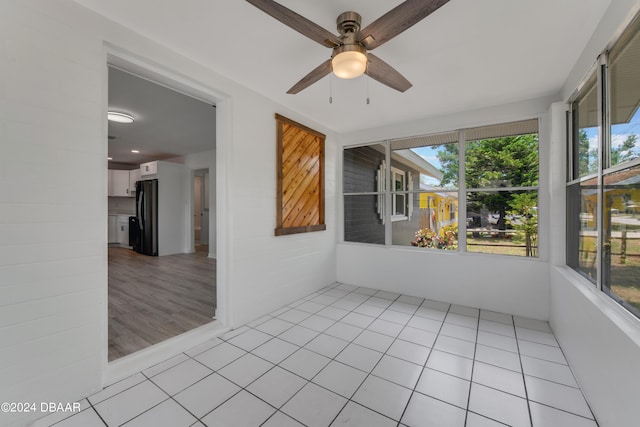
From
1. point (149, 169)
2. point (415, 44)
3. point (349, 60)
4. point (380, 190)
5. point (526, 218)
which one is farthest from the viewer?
point (149, 169)

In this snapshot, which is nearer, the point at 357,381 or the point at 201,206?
the point at 357,381

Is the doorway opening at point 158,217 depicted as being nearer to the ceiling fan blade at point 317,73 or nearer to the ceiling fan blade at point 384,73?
the ceiling fan blade at point 317,73

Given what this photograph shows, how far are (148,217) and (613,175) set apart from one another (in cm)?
775

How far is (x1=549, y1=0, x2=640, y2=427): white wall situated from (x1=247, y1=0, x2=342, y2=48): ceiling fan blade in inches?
65.8

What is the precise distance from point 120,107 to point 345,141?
11.0 ft

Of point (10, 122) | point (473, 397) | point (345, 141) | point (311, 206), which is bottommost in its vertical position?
point (473, 397)

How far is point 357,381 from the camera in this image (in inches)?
73.7

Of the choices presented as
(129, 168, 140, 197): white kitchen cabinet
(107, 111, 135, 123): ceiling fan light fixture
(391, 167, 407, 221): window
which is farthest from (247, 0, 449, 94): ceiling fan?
(129, 168, 140, 197): white kitchen cabinet

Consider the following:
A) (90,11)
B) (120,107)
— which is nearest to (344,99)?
(90,11)

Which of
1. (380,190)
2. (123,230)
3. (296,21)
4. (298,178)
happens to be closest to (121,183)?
(123,230)

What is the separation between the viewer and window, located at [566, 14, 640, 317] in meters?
1.39

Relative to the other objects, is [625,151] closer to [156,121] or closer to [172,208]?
[156,121]

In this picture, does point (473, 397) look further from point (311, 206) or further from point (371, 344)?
point (311, 206)

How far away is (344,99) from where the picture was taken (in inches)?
119
